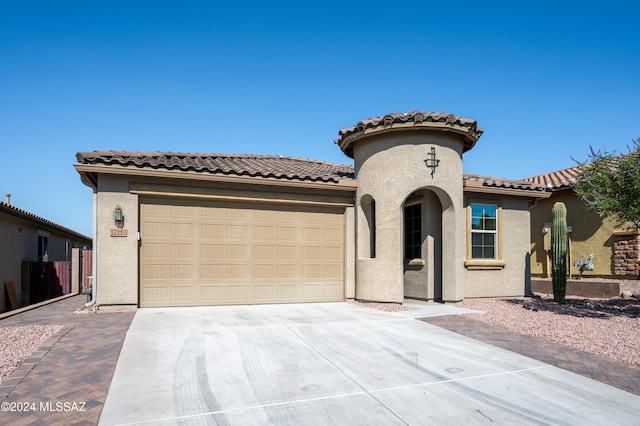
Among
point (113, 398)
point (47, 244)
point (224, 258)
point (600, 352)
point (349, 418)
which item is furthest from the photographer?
point (47, 244)

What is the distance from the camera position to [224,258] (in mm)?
10703

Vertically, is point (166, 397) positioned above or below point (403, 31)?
below

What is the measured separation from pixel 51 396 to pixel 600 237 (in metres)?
18.2

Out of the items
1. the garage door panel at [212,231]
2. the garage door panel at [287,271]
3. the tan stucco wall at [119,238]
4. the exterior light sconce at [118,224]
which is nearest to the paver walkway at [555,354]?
the garage door panel at [287,271]

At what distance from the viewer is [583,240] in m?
16.9

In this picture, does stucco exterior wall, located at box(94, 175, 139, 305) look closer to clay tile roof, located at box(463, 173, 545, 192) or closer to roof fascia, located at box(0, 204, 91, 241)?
roof fascia, located at box(0, 204, 91, 241)

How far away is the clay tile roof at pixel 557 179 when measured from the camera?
17.4m

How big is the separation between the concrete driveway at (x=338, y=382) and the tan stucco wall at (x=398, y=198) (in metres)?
3.32

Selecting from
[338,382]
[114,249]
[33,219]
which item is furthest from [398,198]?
[33,219]

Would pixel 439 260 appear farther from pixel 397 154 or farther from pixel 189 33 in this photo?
pixel 189 33

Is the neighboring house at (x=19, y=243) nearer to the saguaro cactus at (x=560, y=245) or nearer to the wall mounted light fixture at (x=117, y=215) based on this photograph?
the wall mounted light fixture at (x=117, y=215)

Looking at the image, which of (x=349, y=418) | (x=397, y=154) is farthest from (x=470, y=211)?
(x=349, y=418)

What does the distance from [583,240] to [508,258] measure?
6369 mm

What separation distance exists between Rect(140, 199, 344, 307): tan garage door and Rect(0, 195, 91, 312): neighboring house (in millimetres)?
6943
